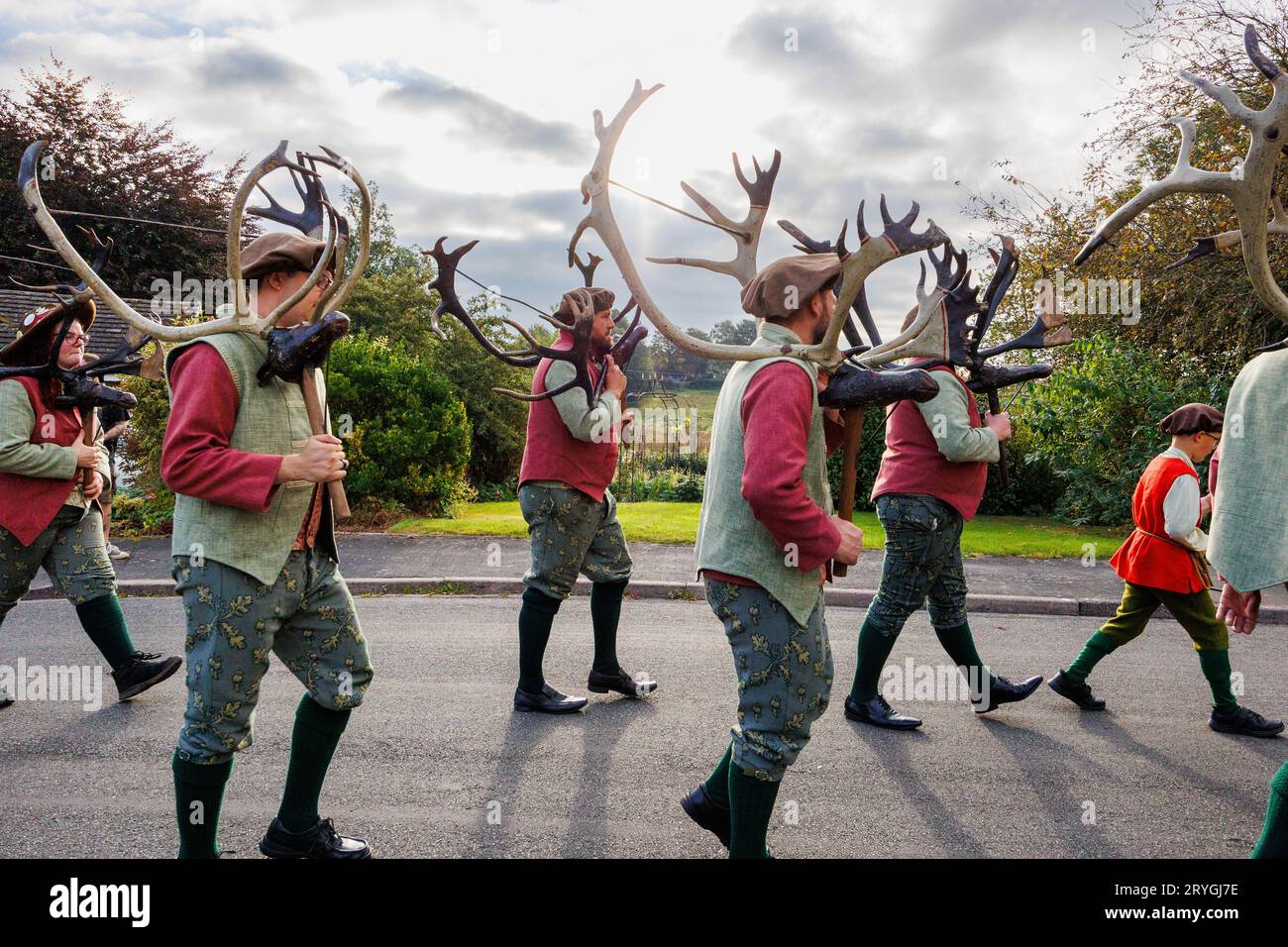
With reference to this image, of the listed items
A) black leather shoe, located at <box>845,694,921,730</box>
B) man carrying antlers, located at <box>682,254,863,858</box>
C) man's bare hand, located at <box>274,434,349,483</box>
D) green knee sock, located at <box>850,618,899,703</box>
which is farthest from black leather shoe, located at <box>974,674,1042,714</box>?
man's bare hand, located at <box>274,434,349,483</box>

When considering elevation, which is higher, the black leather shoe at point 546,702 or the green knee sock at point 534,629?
the green knee sock at point 534,629

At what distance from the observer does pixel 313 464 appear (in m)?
2.70

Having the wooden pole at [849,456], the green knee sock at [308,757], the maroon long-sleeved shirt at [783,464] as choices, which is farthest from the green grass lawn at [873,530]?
the green knee sock at [308,757]

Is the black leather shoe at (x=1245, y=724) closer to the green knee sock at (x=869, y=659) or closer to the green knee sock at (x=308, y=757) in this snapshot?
the green knee sock at (x=869, y=659)

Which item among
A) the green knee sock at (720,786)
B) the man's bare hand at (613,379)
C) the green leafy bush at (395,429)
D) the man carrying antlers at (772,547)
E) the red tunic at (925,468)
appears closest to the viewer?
the man carrying antlers at (772,547)

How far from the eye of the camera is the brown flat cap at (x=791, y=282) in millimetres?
2861

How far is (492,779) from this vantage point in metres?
3.93

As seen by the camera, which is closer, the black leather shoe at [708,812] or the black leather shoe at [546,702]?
the black leather shoe at [708,812]

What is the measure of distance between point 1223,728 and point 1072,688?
28.0 inches

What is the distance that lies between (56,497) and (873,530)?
32.3 ft

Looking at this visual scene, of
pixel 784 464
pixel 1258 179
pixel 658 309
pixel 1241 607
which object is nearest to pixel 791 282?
pixel 658 309

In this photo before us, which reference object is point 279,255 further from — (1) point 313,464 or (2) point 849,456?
(2) point 849,456

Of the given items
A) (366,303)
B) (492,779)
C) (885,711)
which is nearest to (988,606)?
(885,711)

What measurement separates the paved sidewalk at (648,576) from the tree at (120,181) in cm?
1868
